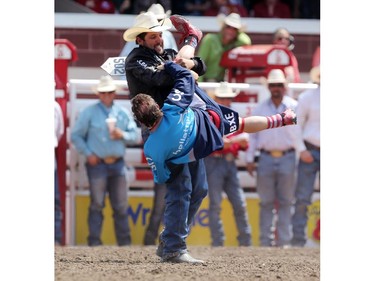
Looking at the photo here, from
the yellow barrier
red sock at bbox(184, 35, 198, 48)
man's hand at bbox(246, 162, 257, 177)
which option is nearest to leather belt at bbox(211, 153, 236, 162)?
man's hand at bbox(246, 162, 257, 177)

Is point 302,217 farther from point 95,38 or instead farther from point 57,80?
point 95,38

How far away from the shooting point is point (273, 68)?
12.2m

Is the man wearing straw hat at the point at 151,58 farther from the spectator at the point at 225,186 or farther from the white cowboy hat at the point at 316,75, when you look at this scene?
the white cowboy hat at the point at 316,75

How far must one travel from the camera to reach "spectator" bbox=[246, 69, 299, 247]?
38.8 feet

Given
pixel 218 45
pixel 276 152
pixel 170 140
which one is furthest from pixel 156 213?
pixel 170 140

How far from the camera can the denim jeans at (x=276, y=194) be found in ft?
38.8

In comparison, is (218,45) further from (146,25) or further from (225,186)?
(146,25)

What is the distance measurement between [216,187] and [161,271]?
458 cm

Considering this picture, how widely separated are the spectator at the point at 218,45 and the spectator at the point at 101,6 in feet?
7.97

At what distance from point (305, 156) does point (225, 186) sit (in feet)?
2.97

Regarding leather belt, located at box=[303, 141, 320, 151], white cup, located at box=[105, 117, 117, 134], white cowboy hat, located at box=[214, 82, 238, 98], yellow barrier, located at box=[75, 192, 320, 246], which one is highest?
white cowboy hat, located at box=[214, 82, 238, 98]

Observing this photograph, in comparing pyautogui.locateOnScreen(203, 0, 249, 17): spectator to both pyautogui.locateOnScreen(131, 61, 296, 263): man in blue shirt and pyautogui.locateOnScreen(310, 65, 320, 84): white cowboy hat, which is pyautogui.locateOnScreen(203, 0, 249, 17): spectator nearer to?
pyautogui.locateOnScreen(310, 65, 320, 84): white cowboy hat

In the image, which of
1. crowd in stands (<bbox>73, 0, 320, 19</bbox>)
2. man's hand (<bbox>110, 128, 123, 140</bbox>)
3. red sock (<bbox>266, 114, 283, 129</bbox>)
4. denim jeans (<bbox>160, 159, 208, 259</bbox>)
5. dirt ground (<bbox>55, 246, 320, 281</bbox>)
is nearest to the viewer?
dirt ground (<bbox>55, 246, 320, 281</bbox>)

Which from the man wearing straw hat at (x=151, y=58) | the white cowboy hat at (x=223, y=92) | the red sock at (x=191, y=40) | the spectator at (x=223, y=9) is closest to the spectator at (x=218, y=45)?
the white cowboy hat at (x=223, y=92)
